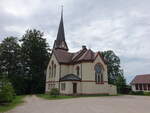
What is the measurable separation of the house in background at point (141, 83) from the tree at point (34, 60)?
2760cm

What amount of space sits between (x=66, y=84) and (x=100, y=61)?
350 inches

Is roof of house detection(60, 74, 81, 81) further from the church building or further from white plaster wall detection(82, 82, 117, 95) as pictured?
white plaster wall detection(82, 82, 117, 95)

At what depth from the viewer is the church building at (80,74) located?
33.2 metres

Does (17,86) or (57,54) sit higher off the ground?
(57,54)

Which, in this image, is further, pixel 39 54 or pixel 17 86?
pixel 39 54

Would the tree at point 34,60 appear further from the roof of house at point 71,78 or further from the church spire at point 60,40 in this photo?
the roof of house at point 71,78

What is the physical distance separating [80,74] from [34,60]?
1874cm

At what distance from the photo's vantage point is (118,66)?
55.2 metres

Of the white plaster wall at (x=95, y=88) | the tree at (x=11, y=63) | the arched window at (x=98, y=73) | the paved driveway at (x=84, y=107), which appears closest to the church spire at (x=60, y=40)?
the tree at (x=11, y=63)

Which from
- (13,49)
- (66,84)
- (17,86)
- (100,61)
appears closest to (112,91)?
(100,61)

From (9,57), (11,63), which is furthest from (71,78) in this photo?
(9,57)

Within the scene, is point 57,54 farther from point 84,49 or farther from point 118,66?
point 118,66

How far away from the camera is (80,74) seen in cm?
3428

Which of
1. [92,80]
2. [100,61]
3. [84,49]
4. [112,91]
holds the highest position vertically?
[84,49]
